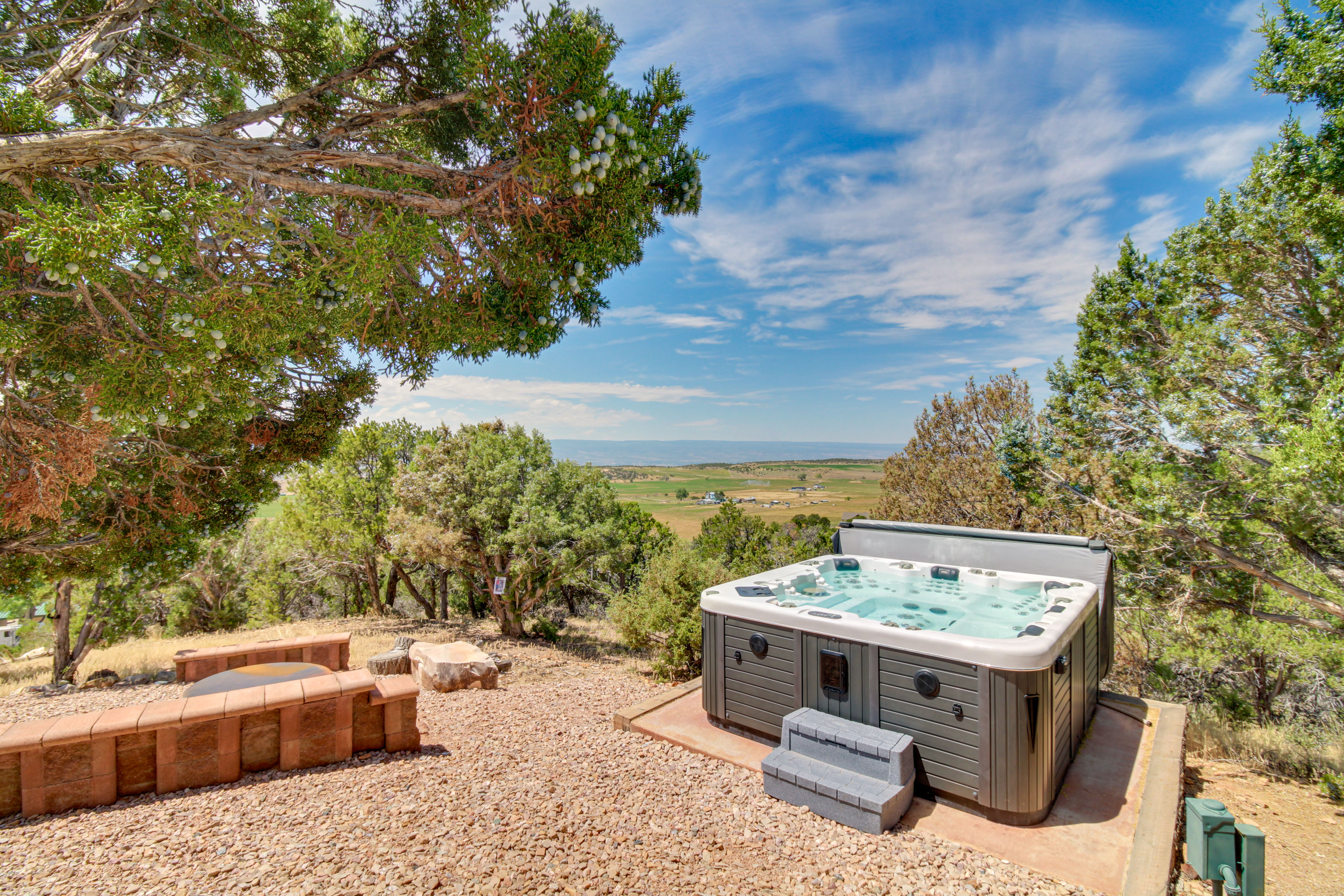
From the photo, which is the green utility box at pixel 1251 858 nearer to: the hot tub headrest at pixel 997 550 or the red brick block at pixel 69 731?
the hot tub headrest at pixel 997 550

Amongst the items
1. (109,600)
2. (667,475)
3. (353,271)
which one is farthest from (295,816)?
(667,475)

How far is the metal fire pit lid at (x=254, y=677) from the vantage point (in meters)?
3.91

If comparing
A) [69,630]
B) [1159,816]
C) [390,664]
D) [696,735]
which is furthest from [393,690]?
[69,630]

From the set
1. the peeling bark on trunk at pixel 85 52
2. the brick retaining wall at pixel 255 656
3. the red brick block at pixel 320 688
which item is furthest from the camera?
the brick retaining wall at pixel 255 656

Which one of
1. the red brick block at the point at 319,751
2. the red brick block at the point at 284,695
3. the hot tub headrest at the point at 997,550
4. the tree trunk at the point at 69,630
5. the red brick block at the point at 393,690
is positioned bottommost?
the tree trunk at the point at 69,630

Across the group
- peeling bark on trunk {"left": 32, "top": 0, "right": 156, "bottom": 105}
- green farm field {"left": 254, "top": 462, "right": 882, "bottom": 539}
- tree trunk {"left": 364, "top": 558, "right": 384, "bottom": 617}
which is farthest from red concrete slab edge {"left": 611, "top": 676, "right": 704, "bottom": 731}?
tree trunk {"left": 364, "top": 558, "right": 384, "bottom": 617}

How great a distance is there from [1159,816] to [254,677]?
20.9 feet

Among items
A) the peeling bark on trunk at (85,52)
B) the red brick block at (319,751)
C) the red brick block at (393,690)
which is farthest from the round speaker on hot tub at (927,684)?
the peeling bark on trunk at (85,52)

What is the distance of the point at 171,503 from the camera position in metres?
5.25

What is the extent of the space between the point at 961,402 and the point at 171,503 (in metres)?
12.6

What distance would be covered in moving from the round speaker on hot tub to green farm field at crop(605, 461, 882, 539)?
7.43 metres

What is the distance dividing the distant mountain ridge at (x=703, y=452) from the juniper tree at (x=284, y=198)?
8.00 metres

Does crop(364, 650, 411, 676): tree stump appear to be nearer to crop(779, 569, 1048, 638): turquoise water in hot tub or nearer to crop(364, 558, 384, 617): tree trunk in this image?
crop(779, 569, 1048, 638): turquoise water in hot tub

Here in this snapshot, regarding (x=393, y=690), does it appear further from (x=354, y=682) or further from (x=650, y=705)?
(x=650, y=705)
